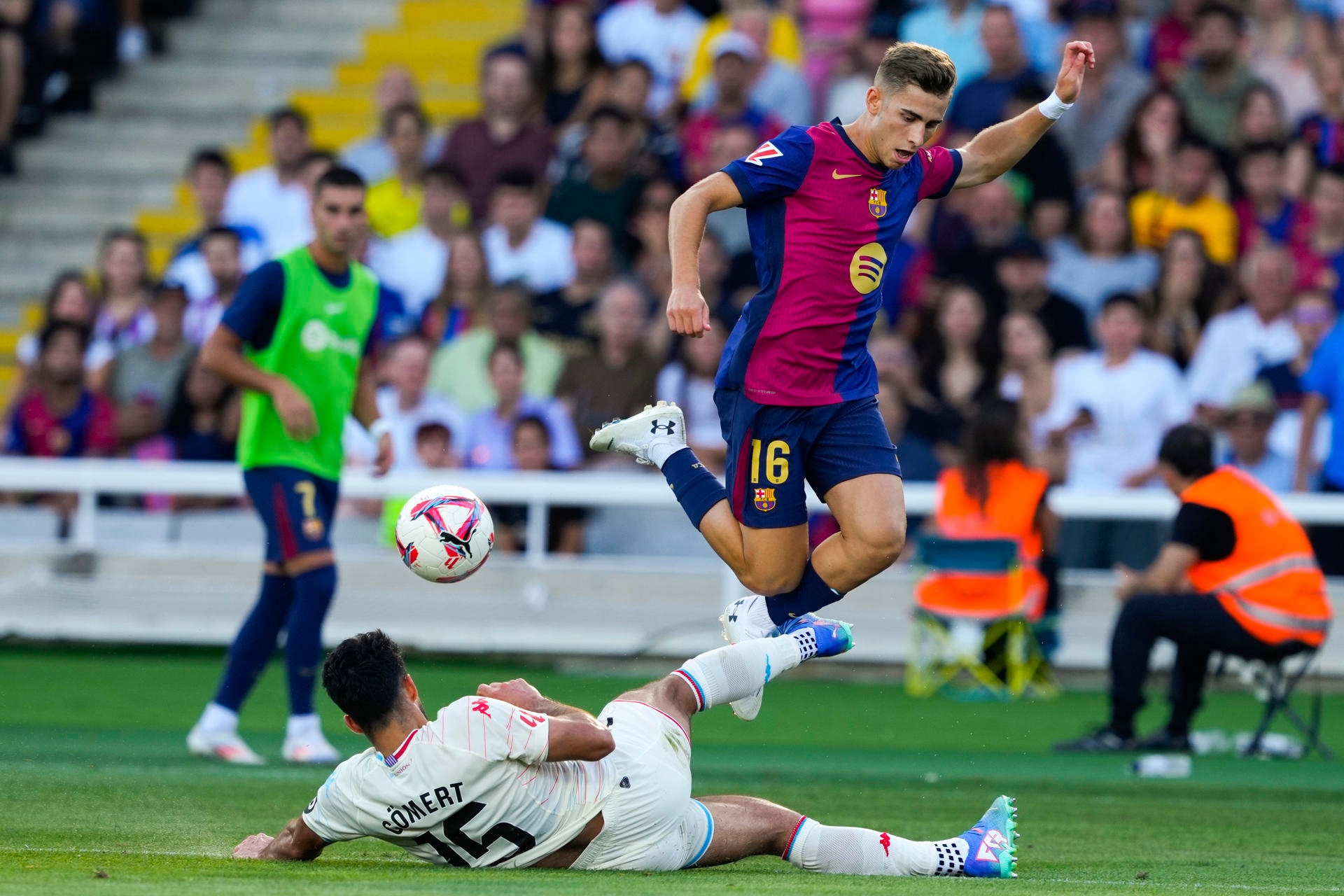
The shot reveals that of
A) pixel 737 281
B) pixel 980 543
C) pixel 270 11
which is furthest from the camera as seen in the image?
pixel 270 11

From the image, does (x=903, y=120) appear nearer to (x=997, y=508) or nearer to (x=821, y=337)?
(x=821, y=337)

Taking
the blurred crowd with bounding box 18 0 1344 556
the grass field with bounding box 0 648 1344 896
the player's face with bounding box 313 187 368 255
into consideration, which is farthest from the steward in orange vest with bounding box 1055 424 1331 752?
the player's face with bounding box 313 187 368 255

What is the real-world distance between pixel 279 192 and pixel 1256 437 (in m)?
7.81

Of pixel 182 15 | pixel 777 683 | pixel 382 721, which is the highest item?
pixel 182 15

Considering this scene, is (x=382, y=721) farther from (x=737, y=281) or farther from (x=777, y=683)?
(x=737, y=281)

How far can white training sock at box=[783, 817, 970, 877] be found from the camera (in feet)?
18.6

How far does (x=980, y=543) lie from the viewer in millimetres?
10508

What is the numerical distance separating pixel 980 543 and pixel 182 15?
11.8 meters

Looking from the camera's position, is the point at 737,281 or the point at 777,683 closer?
the point at 777,683

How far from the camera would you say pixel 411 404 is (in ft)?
41.6

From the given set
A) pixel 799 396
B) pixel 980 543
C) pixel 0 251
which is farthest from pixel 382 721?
pixel 0 251

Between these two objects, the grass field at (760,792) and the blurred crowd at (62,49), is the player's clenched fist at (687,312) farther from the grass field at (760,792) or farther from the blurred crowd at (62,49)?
the blurred crowd at (62,49)

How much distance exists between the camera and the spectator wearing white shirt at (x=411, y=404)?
1257cm

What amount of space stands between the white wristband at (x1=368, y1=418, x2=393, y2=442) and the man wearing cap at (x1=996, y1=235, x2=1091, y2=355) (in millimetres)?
5161
